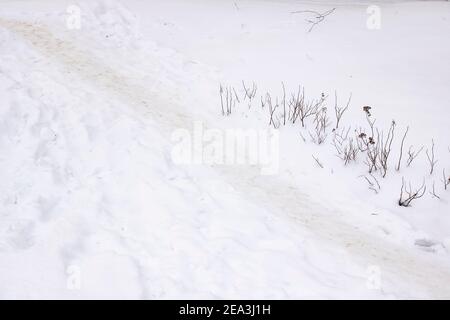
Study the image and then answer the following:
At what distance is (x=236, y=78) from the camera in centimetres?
599

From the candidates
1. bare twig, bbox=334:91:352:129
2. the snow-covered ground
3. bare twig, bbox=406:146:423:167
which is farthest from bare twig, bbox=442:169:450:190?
bare twig, bbox=334:91:352:129

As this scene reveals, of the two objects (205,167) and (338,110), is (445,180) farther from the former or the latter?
(205,167)

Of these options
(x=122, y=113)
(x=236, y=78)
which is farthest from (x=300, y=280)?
(x=236, y=78)

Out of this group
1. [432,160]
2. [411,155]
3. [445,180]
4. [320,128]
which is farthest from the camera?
[320,128]

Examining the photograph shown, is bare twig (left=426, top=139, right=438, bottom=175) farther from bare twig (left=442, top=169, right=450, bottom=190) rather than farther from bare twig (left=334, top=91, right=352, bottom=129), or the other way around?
bare twig (left=334, top=91, right=352, bottom=129)

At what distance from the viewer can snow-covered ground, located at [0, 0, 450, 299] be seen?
3.03 meters

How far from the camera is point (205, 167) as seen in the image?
422cm

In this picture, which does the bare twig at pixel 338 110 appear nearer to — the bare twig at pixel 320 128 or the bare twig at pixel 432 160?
the bare twig at pixel 320 128

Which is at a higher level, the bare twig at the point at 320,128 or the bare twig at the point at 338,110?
the bare twig at the point at 338,110

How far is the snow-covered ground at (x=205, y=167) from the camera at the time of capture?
119 inches

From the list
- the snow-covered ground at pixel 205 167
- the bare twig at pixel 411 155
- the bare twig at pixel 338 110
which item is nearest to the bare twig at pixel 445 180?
the snow-covered ground at pixel 205 167

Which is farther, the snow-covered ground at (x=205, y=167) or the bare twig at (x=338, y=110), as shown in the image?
the bare twig at (x=338, y=110)

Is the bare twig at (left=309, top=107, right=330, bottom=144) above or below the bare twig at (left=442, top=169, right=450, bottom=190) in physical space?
above

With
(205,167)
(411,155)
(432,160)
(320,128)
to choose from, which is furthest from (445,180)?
(205,167)
